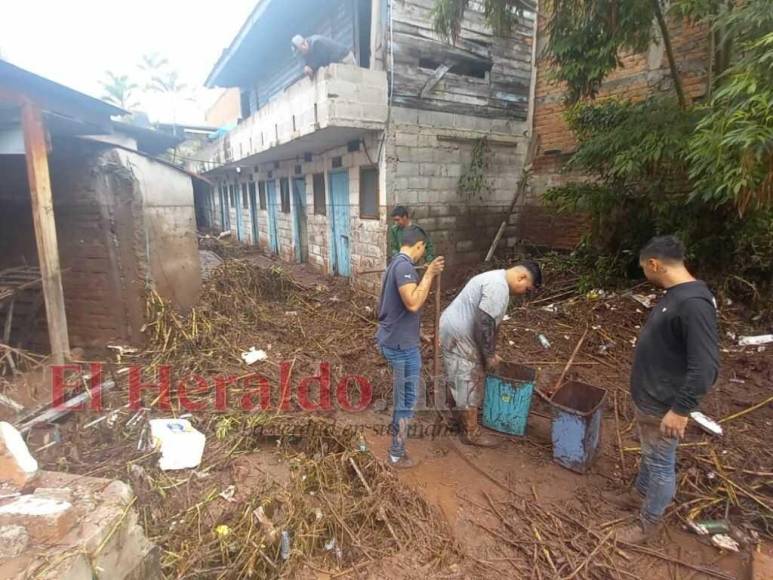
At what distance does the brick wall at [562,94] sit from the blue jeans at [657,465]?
5.67 meters

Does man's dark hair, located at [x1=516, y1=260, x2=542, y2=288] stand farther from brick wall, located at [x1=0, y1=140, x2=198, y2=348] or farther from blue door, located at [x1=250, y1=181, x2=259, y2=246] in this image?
blue door, located at [x1=250, y1=181, x2=259, y2=246]

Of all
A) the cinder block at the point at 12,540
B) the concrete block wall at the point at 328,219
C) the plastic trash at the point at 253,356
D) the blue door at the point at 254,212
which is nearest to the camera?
the cinder block at the point at 12,540

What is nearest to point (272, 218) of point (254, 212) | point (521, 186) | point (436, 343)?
point (254, 212)

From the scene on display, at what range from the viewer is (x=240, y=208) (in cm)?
1590

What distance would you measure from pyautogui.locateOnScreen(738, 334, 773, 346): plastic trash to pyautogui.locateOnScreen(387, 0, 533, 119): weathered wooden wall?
5403 millimetres

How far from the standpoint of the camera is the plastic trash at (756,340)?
185 inches

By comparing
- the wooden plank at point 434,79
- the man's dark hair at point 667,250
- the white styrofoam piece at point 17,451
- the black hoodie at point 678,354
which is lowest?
the white styrofoam piece at point 17,451

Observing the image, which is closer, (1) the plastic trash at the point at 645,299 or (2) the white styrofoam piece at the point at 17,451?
(2) the white styrofoam piece at the point at 17,451

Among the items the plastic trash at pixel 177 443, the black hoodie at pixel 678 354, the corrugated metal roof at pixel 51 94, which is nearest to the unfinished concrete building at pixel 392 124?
the corrugated metal roof at pixel 51 94

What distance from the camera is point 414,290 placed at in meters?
2.91

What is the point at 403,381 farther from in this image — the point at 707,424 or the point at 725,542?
the point at 707,424

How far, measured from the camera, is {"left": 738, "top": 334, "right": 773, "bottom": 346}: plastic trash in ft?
15.4

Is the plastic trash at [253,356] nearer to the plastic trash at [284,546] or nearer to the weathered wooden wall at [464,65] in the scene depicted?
the plastic trash at [284,546]

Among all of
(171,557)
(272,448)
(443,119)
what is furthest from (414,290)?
(443,119)
